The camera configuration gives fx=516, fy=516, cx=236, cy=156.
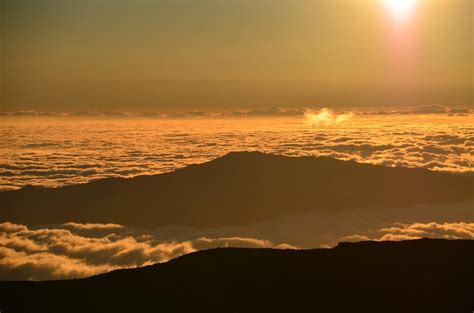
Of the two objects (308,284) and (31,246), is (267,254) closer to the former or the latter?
(308,284)

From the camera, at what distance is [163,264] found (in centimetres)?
10169

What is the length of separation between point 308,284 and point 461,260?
98.2 ft

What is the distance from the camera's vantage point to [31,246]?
177 m

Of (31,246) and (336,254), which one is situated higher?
(336,254)

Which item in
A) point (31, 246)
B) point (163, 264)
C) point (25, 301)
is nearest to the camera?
point (25, 301)

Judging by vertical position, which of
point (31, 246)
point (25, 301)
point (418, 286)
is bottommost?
point (31, 246)

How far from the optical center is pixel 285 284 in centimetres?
8644

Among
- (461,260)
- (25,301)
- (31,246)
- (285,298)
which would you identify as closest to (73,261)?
(31,246)

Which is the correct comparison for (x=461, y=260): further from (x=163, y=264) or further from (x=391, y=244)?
(x=163, y=264)

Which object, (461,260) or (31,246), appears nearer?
(461,260)

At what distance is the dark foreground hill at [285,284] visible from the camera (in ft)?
252

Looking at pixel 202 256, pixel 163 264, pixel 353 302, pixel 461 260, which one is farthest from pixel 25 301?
pixel 461 260

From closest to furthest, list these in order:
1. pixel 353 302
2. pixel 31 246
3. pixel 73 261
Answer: pixel 353 302 < pixel 73 261 < pixel 31 246

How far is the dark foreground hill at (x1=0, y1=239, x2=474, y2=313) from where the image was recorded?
76.8 m
